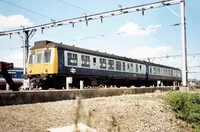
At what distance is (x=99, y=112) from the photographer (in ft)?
26.0

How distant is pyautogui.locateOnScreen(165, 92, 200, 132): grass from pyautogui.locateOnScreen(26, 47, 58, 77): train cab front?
24.9ft

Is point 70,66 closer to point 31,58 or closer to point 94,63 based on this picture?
point 94,63

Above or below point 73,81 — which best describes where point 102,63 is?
above

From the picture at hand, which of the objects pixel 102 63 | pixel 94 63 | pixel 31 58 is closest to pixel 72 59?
pixel 94 63

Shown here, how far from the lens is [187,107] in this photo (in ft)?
38.2

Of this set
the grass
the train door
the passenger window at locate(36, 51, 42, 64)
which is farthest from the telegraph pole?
the passenger window at locate(36, 51, 42, 64)

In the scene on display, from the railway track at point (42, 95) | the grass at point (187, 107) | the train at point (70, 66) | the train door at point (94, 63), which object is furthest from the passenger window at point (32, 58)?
the grass at point (187, 107)

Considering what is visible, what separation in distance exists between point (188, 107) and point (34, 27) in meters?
21.5

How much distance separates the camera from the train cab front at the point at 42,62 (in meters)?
17.3

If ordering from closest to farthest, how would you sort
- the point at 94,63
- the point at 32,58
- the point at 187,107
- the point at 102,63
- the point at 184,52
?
the point at 187,107 → the point at 32,58 → the point at 184,52 → the point at 94,63 → the point at 102,63

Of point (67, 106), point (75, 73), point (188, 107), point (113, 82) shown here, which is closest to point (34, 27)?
point (113, 82)

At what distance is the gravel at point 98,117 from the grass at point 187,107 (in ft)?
1.23

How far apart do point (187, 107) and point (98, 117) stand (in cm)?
550

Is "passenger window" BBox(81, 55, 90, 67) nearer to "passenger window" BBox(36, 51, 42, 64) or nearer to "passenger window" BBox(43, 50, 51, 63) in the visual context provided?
"passenger window" BBox(43, 50, 51, 63)
